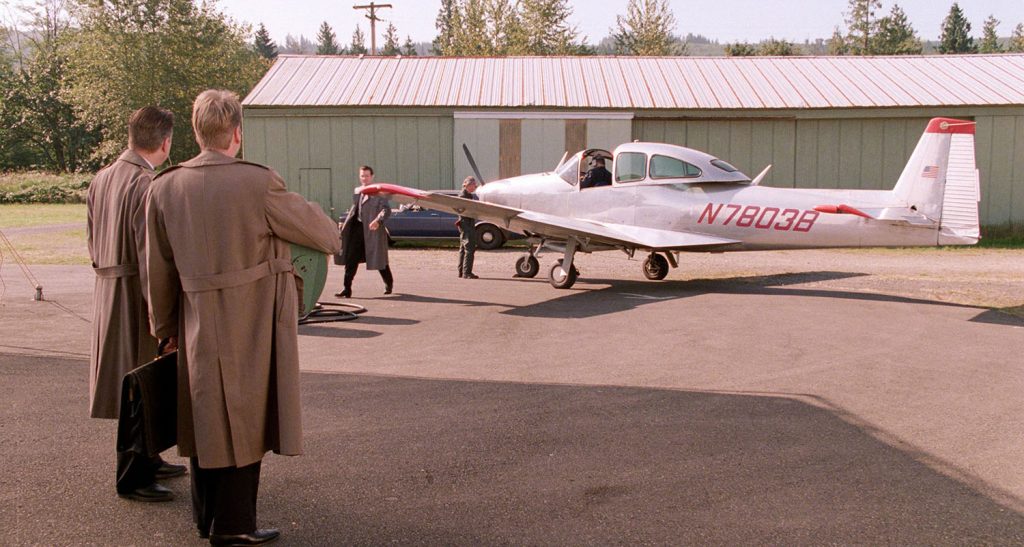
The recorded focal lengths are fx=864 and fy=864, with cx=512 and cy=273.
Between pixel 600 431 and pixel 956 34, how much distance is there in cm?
11114

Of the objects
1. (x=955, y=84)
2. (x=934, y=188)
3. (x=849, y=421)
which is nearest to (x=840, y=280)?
(x=934, y=188)

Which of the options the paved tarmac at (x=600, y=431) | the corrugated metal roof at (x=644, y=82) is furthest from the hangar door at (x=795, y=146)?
the paved tarmac at (x=600, y=431)

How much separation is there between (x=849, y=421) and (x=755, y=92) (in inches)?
767

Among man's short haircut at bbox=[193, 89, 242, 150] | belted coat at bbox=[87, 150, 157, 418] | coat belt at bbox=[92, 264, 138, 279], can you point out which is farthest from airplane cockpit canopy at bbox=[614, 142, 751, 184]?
man's short haircut at bbox=[193, 89, 242, 150]

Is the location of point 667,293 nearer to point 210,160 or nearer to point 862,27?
point 210,160

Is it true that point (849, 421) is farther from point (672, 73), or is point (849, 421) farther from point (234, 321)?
point (672, 73)

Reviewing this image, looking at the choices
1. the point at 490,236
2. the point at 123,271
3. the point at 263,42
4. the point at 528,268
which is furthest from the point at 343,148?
the point at 263,42

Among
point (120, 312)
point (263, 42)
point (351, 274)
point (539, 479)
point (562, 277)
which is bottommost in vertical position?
point (539, 479)

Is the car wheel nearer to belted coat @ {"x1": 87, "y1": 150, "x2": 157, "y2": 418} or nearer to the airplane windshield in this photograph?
the airplane windshield

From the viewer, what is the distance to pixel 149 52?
49000 millimetres

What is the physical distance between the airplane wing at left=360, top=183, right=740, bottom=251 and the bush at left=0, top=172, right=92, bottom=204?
116 feet

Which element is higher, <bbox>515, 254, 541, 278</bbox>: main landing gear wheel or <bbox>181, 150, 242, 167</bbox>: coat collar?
<bbox>181, 150, 242, 167</bbox>: coat collar

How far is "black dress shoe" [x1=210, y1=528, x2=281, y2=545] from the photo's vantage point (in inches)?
151

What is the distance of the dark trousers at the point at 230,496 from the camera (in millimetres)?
3830
